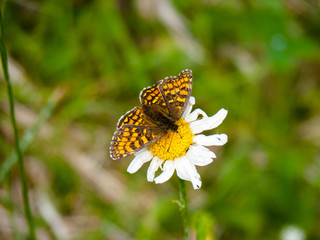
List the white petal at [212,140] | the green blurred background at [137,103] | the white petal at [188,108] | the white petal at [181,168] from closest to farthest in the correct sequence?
the white petal at [181,168]
the white petal at [212,140]
the white petal at [188,108]
the green blurred background at [137,103]

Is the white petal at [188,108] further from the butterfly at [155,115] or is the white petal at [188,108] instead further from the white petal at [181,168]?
the white petal at [181,168]

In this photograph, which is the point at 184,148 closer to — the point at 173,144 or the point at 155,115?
the point at 173,144

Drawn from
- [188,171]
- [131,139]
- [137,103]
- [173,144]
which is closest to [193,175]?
[188,171]

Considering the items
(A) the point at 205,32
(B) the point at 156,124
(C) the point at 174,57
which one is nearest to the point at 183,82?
(B) the point at 156,124

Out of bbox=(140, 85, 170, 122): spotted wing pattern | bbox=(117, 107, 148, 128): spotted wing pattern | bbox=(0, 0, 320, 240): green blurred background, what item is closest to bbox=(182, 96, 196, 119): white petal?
bbox=(140, 85, 170, 122): spotted wing pattern

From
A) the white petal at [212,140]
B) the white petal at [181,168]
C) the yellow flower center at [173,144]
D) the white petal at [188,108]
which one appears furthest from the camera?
the white petal at [188,108]

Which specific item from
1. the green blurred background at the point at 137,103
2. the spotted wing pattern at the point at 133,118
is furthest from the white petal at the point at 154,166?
the green blurred background at the point at 137,103

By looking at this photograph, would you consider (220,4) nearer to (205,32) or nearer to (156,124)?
(205,32)
